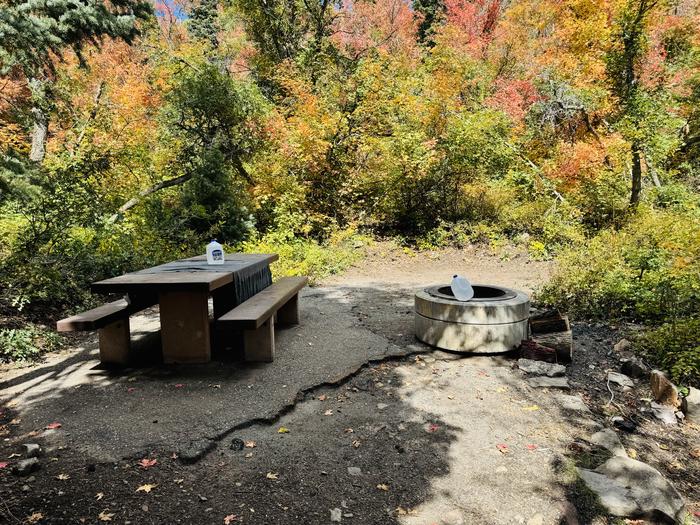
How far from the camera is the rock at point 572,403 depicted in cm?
334

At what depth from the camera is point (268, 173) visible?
1084 cm

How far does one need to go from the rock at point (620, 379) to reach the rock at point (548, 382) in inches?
19.5

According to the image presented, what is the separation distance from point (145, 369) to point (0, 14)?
334cm

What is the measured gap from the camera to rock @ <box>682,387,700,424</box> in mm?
3504

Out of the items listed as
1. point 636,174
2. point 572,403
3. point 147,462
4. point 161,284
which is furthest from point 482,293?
point 636,174

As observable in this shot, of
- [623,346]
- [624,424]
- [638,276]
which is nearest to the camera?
[624,424]

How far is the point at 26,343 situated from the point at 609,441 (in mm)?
5173

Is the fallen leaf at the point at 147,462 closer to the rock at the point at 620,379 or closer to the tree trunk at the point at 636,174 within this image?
the rock at the point at 620,379

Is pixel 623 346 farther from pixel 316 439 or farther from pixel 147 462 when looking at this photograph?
pixel 147 462

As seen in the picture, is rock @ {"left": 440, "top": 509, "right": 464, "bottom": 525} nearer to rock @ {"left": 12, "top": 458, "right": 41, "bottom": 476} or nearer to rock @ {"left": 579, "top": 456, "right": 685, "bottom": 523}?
rock @ {"left": 579, "top": 456, "right": 685, "bottom": 523}

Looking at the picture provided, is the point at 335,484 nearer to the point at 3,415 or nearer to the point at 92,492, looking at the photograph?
the point at 92,492

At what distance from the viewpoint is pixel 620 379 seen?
3988 millimetres

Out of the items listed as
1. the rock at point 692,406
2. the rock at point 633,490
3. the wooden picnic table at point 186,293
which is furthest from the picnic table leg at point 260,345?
the rock at point 692,406

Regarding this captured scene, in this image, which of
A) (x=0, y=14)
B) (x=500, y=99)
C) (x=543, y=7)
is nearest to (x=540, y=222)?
(x=500, y=99)
